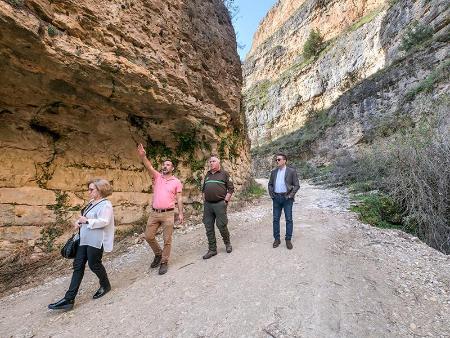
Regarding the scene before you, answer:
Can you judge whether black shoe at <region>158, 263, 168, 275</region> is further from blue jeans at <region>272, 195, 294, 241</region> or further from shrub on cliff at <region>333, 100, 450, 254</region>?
shrub on cliff at <region>333, 100, 450, 254</region>

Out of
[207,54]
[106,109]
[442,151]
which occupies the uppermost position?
[207,54]

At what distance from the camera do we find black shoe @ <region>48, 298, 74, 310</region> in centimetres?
343

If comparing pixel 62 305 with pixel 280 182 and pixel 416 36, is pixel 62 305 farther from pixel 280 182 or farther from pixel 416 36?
pixel 416 36

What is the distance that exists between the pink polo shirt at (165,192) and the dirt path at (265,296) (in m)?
1.05

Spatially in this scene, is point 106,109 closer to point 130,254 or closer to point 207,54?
point 130,254

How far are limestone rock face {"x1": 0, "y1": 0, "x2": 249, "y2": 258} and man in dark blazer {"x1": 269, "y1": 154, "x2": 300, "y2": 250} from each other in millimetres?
2973

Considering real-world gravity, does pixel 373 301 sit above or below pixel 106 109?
below

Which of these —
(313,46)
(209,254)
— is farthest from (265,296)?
(313,46)

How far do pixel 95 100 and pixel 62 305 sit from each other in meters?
3.81

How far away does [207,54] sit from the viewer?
825 cm

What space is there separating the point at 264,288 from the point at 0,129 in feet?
17.2

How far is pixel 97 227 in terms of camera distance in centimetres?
351

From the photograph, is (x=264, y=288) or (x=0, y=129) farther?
(x=0, y=129)

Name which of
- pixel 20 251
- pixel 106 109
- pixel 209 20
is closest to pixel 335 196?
pixel 209 20
